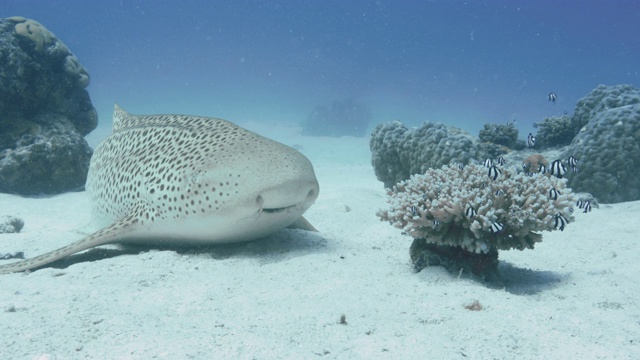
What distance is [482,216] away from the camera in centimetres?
401

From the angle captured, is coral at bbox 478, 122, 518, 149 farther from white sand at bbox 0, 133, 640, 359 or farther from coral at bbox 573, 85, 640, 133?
white sand at bbox 0, 133, 640, 359

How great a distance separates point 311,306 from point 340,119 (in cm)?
4499

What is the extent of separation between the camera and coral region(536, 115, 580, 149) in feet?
36.9

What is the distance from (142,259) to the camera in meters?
4.12

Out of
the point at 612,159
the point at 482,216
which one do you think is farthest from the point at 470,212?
the point at 612,159

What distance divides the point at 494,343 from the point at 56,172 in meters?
11.5

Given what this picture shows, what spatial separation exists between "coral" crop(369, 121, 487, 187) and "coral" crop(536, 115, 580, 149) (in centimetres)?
234

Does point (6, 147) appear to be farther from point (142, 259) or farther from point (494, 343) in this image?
point (494, 343)

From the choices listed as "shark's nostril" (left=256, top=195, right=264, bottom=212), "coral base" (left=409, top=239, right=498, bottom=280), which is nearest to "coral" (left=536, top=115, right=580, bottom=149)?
"coral base" (left=409, top=239, right=498, bottom=280)

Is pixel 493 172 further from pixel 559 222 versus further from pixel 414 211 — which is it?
pixel 414 211

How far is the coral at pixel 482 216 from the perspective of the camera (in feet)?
13.4

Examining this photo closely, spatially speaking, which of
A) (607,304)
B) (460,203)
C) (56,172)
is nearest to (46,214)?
(56,172)

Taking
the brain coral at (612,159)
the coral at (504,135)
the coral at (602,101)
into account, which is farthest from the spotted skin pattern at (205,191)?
the coral at (602,101)

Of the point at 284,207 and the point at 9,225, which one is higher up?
the point at 284,207
